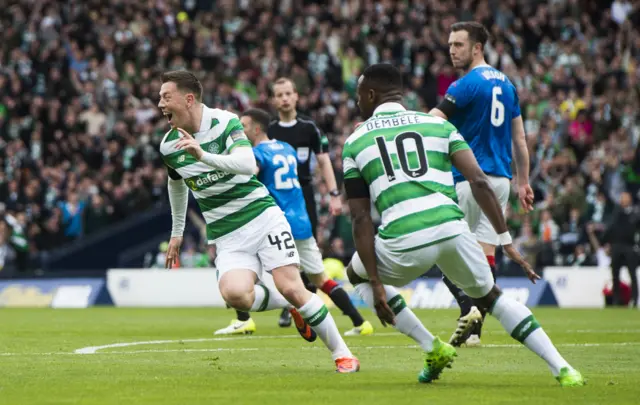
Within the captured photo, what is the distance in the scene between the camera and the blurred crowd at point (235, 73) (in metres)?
27.9

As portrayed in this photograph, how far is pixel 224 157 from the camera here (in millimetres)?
9031

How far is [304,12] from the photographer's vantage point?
34.2 m

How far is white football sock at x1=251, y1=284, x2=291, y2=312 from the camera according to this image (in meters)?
10.9

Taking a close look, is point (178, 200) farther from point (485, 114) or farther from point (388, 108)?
point (485, 114)

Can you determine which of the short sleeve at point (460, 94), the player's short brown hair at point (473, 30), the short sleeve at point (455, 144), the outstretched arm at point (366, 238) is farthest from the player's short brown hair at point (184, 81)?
the player's short brown hair at point (473, 30)

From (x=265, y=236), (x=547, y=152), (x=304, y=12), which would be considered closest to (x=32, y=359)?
(x=265, y=236)

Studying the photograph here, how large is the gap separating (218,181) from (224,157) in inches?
24.5

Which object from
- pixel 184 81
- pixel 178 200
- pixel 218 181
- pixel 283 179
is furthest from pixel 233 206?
pixel 283 179

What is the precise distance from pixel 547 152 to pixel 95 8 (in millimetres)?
14090

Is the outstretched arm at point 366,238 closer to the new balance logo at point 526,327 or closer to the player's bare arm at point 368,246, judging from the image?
the player's bare arm at point 368,246

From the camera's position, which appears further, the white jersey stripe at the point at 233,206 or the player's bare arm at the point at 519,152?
the player's bare arm at the point at 519,152

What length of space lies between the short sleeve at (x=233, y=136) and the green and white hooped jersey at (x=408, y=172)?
148cm

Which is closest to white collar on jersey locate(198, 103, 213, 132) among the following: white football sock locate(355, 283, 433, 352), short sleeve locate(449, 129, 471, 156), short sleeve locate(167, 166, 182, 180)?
short sleeve locate(167, 166, 182, 180)

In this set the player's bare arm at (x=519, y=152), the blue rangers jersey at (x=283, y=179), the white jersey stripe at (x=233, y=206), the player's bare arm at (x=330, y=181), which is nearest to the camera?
the white jersey stripe at (x=233, y=206)
